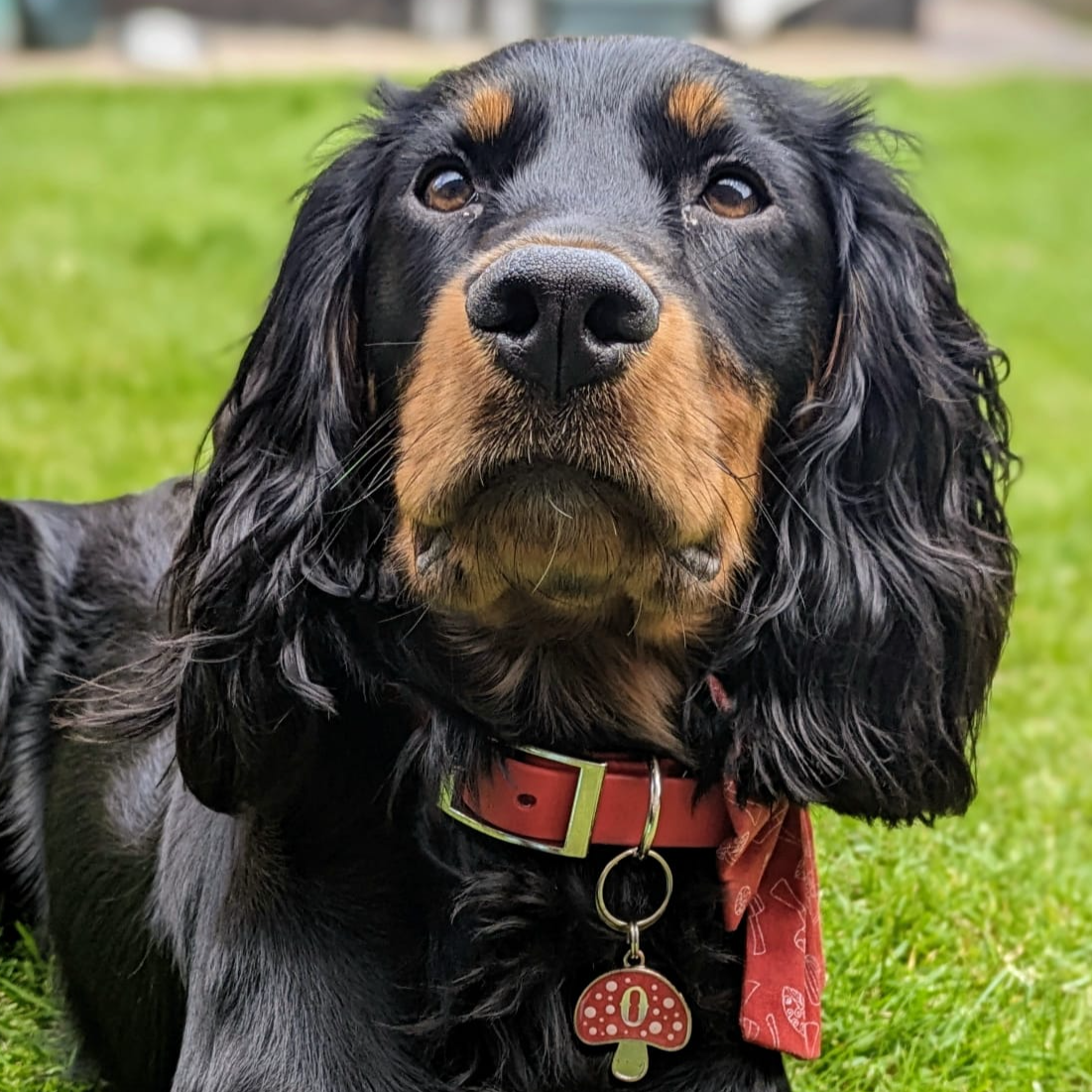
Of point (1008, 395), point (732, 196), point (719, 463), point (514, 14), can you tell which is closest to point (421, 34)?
point (514, 14)

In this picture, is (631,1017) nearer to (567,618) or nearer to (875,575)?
(567,618)

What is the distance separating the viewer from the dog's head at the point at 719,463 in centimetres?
225

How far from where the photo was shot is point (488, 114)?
93.0 inches

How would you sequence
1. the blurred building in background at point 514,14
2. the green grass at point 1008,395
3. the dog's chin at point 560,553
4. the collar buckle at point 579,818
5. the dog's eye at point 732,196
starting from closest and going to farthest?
the dog's chin at point 560,553 < the collar buckle at point 579,818 < the dog's eye at point 732,196 < the green grass at point 1008,395 < the blurred building in background at point 514,14

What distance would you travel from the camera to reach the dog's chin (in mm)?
1967

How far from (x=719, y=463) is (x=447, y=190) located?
0.64 meters

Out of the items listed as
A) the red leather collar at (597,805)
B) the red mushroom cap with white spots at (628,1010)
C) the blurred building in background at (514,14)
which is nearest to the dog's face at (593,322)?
the red leather collar at (597,805)

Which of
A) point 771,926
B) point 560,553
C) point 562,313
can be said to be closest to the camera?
point 562,313

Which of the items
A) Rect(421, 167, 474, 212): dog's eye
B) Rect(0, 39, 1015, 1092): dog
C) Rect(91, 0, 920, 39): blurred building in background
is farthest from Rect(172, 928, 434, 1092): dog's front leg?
Rect(91, 0, 920, 39): blurred building in background

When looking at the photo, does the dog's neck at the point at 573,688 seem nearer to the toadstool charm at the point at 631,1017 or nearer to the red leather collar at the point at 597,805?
the red leather collar at the point at 597,805

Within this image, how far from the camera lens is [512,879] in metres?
2.22

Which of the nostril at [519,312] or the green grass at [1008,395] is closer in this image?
the nostril at [519,312]

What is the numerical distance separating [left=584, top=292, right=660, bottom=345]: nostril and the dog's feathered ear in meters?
0.60

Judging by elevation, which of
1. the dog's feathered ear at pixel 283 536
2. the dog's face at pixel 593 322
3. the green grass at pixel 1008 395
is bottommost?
the green grass at pixel 1008 395
